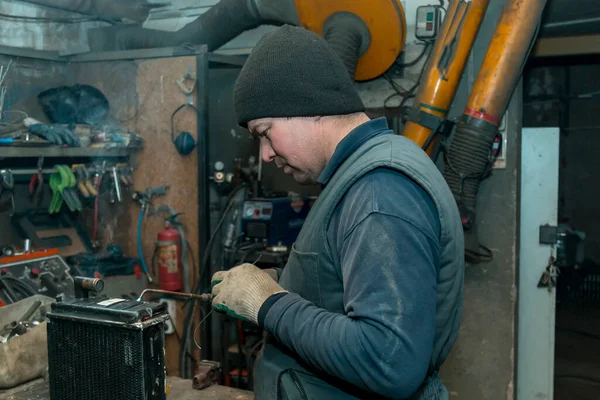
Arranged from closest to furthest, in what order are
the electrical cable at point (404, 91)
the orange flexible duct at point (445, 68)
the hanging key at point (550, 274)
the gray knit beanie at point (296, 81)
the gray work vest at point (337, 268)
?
the gray work vest at point (337, 268)
the gray knit beanie at point (296, 81)
the orange flexible duct at point (445, 68)
the electrical cable at point (404, 91)
the hanging key at point (550, 274)

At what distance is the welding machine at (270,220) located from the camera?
9.24 ft

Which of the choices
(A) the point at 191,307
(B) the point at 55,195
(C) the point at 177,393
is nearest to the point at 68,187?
(B) the point at 55,195

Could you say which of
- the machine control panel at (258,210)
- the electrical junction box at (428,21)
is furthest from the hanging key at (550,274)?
the machine control panel at (258,210)

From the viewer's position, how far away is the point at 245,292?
115cm

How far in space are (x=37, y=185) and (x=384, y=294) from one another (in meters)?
2.28

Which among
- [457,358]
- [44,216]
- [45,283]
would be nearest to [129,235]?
[44,216]

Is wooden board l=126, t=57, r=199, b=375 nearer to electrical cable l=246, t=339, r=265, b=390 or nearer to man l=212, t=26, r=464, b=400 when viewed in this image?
electrical cable l=246, t=339, r=265, b=390

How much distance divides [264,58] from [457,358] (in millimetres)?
2220

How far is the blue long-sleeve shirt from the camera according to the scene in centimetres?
89

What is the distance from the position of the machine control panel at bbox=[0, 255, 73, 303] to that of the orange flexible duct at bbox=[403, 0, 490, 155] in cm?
156

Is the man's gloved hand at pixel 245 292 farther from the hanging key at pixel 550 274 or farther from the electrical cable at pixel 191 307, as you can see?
the hanging key at pixel 550 274

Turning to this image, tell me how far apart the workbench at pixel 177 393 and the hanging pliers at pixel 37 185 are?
1.20m

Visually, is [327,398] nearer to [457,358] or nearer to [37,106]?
[457,358]

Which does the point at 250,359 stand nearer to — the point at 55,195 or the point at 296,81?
the point at 55,195
